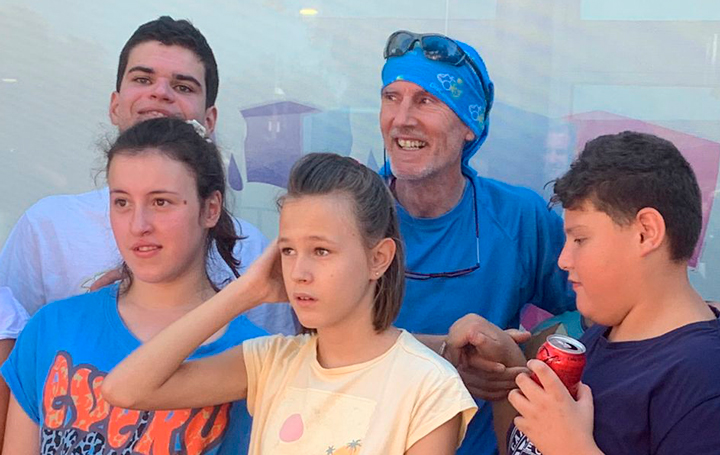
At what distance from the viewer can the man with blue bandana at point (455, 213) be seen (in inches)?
93.0

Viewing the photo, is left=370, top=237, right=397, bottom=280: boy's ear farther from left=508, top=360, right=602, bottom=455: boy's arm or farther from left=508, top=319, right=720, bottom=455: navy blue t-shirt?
left=508, top=319, right=720, bottom=455: navy blue t-shirt

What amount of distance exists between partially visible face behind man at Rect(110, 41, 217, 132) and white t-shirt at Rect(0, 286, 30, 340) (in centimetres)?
62

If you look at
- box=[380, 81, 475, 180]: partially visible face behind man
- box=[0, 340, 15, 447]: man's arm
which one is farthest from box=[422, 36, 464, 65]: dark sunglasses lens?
box=[0, 340, 15, 447]: man's arm

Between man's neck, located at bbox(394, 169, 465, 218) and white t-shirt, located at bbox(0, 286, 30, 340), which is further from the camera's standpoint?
man's neck, located at bbox(394, 169, 465, 218)

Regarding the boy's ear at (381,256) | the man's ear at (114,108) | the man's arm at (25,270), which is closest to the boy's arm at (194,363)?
the boy's ear at (381,256)

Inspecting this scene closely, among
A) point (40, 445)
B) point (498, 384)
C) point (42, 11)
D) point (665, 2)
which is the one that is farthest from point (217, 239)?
point (665, 2)

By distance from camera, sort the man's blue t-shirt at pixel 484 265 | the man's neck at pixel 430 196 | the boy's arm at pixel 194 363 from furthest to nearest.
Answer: the man's neck at pixel 430 196 → the man's blue t-shirt at pixel 484 265 → the boy's arm at pixel 194 363

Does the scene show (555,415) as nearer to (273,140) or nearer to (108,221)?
(108,221)

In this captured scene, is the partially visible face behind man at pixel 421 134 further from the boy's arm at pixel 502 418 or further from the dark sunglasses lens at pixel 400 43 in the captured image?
the boy's arm at pixel 502 418

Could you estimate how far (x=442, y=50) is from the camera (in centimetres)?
247

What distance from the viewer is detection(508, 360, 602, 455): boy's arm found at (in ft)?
4.97

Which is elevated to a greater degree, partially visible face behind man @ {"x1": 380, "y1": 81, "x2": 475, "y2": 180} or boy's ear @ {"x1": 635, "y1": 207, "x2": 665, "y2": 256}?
partially visible face behind man @ {"x1": 380, "y1": 81, "x2": 475, "y2": 180}

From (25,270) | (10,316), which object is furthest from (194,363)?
(25,270)

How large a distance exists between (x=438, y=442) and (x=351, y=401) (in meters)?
0.20
